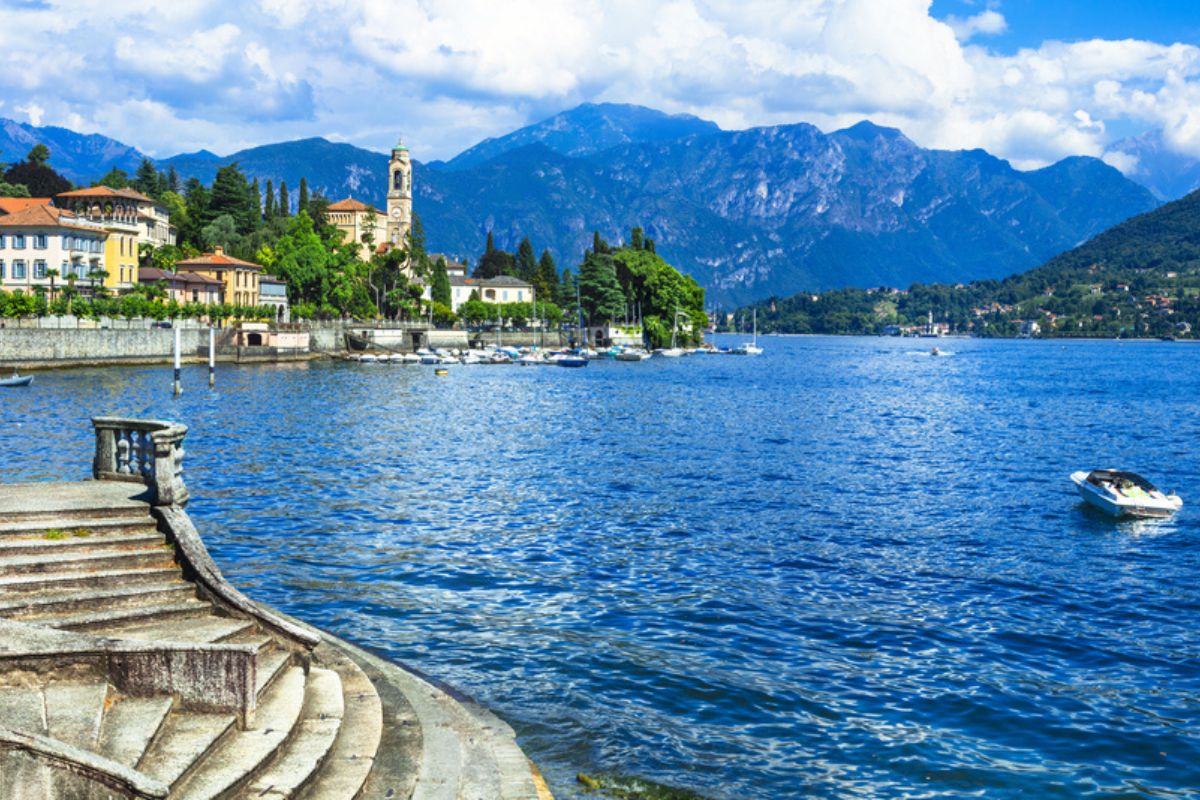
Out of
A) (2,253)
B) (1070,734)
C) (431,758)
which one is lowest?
(1070,734)

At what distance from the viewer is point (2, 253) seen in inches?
4656

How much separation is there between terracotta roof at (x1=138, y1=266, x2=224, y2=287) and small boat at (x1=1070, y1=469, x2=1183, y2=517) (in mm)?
124956

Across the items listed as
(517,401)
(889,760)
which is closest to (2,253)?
(517,401)

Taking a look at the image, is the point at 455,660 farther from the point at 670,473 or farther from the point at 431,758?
the point at 670,473

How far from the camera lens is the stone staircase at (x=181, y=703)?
10.3 meters

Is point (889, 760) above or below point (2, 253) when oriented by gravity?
below

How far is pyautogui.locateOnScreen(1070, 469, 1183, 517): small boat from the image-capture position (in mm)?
37719

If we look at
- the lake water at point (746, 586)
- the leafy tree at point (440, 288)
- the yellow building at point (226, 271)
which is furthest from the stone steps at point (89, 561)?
the leafy tree at point (440, 288)

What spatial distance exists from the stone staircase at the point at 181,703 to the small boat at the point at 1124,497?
97.5 feet

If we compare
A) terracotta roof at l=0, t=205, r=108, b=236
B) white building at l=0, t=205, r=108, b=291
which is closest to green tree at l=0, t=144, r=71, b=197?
white building at l=0, t=205, r=108, b=291

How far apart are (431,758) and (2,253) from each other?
12590 centimetres

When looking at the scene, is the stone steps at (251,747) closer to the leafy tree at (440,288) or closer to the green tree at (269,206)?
the leafy tree at (440,288)

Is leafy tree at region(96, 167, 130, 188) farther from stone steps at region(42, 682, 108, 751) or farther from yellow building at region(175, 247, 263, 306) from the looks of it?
stone steps at region(42, 682, 108, 751)

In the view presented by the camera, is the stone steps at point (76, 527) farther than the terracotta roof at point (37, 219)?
No
